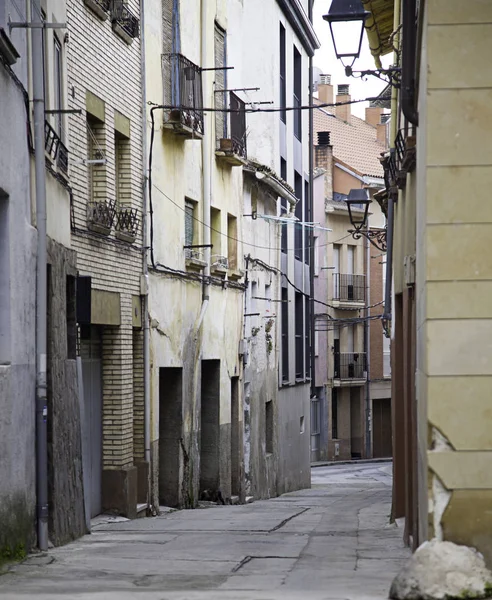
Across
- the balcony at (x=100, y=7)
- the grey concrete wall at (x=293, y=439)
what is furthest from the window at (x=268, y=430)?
the balcony at (x=100, y=7)

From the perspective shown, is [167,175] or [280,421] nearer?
[167,175]

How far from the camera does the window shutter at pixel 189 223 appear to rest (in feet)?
66.3

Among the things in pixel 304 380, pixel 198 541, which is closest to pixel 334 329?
pixel 304 380

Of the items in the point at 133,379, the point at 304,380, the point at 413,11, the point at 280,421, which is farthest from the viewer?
the point at 304,380

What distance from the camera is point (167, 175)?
18562 millimetres

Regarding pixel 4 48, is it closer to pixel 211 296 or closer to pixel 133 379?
pixel 133 379

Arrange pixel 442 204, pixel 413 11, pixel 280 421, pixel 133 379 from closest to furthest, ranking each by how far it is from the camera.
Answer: pixel 442 204 → pixel 413 11 → pixel 133 379 → pixel 280 421

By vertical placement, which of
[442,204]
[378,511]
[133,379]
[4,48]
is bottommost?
[378,511]

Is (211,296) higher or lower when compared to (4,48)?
lower

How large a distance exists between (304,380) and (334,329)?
11.8 metres

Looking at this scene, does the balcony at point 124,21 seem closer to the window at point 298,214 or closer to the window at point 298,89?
the window at point 298,89

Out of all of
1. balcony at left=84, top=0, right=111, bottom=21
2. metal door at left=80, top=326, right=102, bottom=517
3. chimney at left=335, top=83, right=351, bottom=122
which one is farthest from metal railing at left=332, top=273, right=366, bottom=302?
balcony at left=84, top=0, right=111, bottom=21

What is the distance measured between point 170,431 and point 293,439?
1262 centimetres

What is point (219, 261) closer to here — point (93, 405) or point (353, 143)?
point (93, 405)
